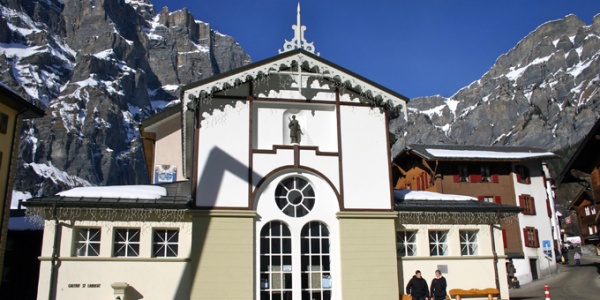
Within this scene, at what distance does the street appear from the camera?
26.8 metres

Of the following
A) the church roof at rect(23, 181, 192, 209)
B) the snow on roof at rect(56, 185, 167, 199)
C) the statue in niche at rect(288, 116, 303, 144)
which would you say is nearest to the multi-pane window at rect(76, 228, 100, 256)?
the church roof at rect(23, 181, 192, 209)

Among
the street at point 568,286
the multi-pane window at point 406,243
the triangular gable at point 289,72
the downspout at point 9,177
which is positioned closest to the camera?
the triangular gable at point 289,72

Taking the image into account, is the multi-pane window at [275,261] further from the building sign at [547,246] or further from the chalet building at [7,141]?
the building sign at [547,246]

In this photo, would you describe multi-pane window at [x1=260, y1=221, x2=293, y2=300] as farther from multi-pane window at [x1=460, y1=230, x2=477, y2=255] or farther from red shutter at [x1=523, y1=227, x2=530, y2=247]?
red shutter at [x1=523, y1=227, x2=530, y2=247]

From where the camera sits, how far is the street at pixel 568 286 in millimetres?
26828

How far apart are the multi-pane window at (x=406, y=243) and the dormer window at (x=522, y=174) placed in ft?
85.9

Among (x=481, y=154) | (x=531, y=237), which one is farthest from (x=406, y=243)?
(x=531, y=237)

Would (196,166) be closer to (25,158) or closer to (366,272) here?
(366,272)

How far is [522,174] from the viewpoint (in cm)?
4453

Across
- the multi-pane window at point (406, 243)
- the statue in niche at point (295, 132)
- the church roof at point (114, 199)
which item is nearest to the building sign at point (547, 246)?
the multi-pane window at point (406, 243)

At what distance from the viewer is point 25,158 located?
164 metres

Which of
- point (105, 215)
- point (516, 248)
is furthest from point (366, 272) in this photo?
point (516, 248)

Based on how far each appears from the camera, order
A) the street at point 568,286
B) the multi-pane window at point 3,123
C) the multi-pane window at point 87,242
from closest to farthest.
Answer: the multi-pane window at point 87,242
the multi-pane window at point 3,123
the street at point 568,286

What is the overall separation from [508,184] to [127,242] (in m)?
33.3
